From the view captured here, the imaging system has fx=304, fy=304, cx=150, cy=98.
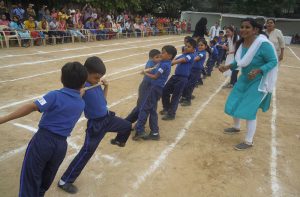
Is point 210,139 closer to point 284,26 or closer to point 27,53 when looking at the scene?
point 27,53

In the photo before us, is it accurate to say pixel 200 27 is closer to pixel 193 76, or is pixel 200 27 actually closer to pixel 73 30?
pixel 193 76

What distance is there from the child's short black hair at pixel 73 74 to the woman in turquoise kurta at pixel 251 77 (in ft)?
8.76

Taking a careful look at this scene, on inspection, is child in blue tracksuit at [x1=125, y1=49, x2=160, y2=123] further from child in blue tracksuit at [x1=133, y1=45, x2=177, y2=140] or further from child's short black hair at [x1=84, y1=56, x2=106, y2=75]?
child's short black hair at [x1=84, y1=56, x2=106, y2=75]

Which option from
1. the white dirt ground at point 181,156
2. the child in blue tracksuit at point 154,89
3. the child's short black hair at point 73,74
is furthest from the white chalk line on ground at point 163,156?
the child's short black hair at point 73,74

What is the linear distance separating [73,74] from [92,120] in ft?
2.72

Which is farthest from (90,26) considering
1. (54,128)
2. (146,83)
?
(54,128)

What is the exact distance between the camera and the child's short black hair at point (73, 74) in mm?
2613

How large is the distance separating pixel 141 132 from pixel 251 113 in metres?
1.70

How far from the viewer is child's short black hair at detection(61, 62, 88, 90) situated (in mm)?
2613

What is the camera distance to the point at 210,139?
5.15 metres

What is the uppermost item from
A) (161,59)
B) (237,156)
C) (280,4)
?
(280,4)

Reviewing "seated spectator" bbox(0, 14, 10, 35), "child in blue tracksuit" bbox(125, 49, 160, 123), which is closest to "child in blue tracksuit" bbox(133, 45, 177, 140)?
"child in blue tracksuit" bbox(125, 49, 160, 123)

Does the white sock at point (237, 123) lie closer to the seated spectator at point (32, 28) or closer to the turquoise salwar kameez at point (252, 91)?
the turquoise salwar kameez at point (252, 91)

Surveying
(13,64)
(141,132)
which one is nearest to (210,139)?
(141,132)
